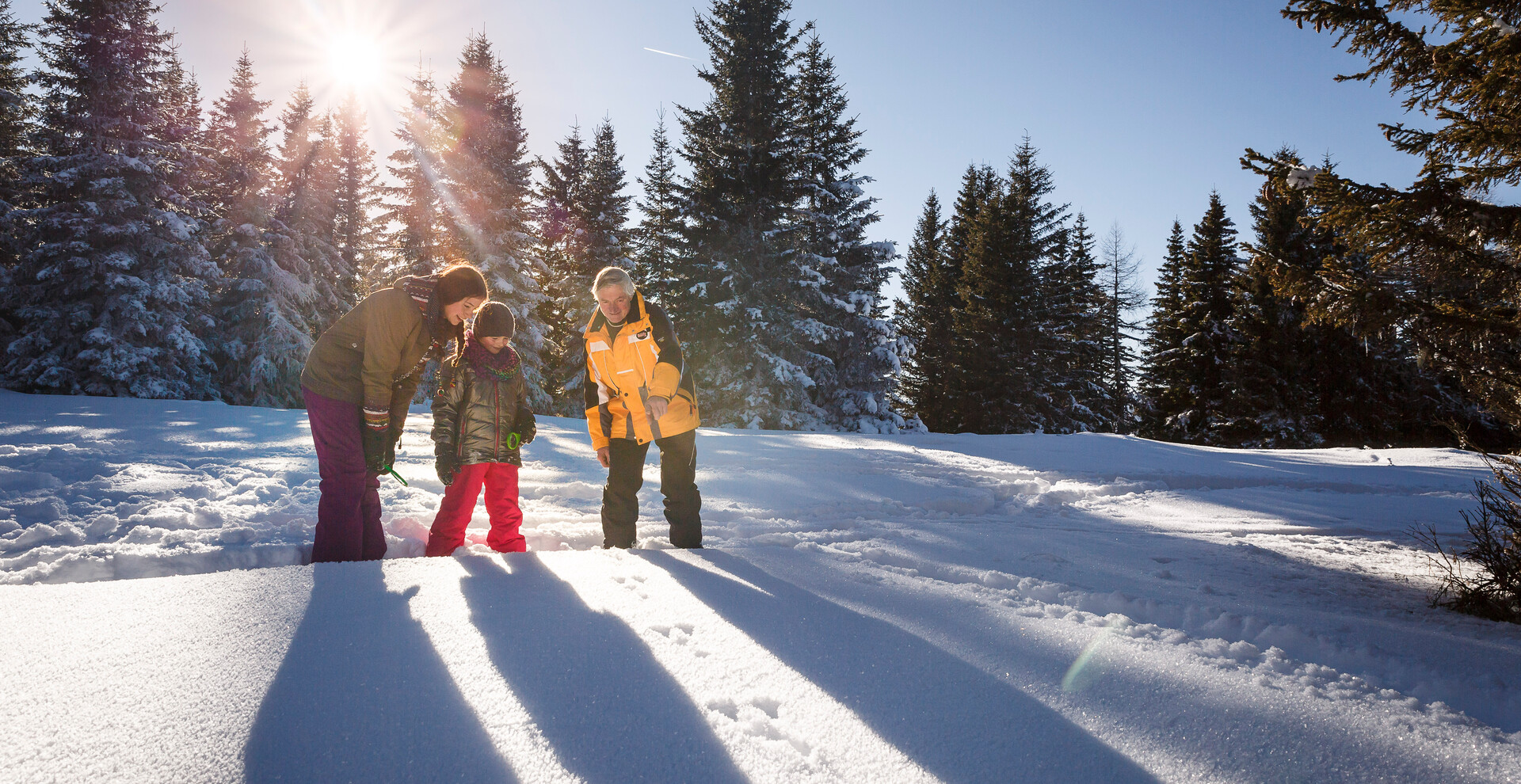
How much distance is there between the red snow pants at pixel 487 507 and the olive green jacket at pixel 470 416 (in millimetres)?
84

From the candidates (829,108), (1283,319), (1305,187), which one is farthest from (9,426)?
(1283,319)

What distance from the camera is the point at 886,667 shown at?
5.79ft

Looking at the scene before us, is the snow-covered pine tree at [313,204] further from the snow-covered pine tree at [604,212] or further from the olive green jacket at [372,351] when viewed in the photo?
the olive green jacket at [372,351]

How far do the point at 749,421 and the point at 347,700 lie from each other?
14965 millimetres

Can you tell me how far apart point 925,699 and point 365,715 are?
132 centimetres

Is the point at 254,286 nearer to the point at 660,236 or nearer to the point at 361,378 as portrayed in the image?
the point at 660,236

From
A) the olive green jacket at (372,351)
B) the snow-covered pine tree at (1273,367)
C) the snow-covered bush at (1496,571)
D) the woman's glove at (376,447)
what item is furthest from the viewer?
the snow-covered pine tree at (1273,367)

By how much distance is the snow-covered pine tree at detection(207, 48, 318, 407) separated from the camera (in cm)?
1961

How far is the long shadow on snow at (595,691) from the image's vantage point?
50.8 inches

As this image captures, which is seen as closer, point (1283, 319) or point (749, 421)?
point (749, 421)

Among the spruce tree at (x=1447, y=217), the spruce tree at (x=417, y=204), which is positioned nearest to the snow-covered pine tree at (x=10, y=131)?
the spruce tree at (x=417, y=204)

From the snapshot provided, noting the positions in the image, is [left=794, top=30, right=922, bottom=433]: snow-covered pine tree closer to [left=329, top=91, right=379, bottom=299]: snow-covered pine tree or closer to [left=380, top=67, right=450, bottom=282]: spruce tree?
[left=380, top=67, right=450, bottom=282]: spruce tree

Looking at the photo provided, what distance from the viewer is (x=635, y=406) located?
3.49 m

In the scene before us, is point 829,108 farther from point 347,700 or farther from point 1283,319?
point 347,700
